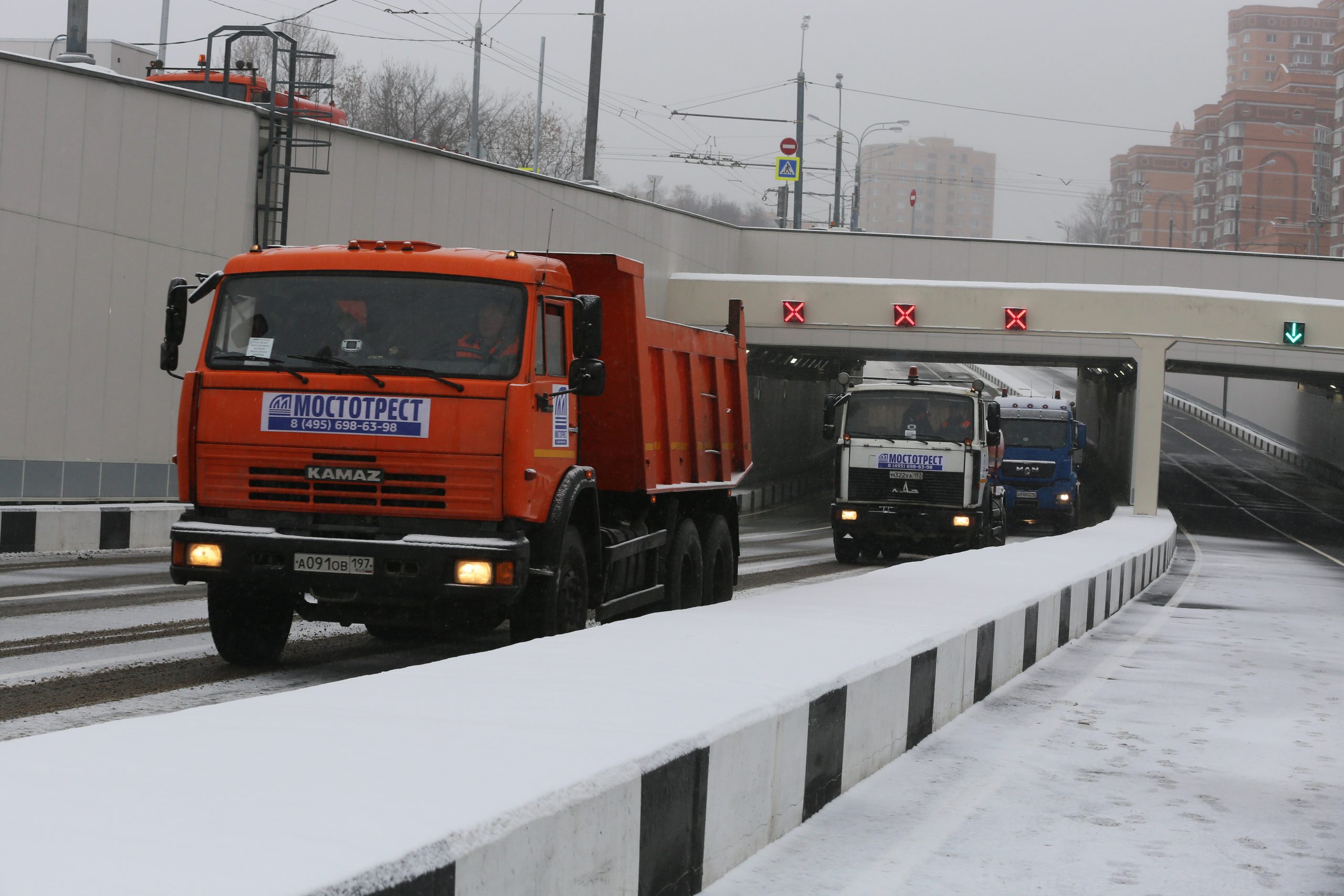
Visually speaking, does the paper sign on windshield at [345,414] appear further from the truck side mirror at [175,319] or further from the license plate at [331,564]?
the truck side mirror at [175,319]

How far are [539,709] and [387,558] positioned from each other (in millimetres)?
3764

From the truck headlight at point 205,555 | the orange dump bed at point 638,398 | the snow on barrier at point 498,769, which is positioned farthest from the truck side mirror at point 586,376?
the truck headlight at point 205,555

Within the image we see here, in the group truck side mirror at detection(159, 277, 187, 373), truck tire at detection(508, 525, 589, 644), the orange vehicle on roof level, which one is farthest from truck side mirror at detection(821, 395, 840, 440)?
truck side mirror at detection(159, 277, 187, 373)

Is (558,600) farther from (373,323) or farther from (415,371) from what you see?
(373,323)

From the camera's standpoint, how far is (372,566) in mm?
8453

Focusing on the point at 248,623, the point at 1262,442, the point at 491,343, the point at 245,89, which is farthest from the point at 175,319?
the point at 1262,442

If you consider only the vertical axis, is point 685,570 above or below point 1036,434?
below

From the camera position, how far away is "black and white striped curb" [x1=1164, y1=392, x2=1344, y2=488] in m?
65.8

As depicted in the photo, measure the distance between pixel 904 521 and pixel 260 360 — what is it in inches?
614

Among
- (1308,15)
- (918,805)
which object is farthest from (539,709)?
(1308,15)

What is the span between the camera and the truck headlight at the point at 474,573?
27.6 ft

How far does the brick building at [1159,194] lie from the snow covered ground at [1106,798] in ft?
594

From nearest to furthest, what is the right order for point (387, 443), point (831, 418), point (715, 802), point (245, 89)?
point (715, 802), point (387, 443), point (831, 418), point (245, 89)

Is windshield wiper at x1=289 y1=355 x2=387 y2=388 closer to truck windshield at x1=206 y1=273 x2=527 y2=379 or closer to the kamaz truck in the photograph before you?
truck windshield at x1=206 y1=273 x2=527 y2=379
